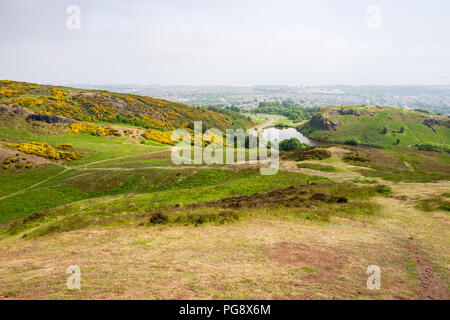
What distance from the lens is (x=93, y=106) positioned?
106125 mm

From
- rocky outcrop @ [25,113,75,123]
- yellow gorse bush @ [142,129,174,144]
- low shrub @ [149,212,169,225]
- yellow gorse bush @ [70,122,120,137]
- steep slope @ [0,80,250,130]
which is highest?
steep slope @ [0,80,250,130]

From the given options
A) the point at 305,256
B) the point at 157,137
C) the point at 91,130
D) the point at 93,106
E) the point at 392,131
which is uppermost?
the point at 93,106

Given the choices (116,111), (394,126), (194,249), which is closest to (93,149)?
(116,111)

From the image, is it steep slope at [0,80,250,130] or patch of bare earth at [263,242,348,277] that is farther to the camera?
steep slope at [0,80,250,130]

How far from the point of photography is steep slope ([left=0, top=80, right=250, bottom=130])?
91.1 metres

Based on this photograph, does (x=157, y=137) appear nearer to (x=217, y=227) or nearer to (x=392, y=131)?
(x=217, y=227)

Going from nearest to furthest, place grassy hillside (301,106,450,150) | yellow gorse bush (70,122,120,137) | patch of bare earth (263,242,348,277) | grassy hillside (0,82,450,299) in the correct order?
1. grassy hillside (0,82,450,299)
2. patch of bare earth (263,242,348,277)
3. yellow gorse bush (70,122,120,137)
4. grassy hillside (301,106,450,150)

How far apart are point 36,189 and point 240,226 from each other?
44302 millimetres

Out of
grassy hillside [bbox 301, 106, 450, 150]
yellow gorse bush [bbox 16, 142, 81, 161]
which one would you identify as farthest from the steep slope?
grassy hillside [bbox 301, 106, 450, 150]

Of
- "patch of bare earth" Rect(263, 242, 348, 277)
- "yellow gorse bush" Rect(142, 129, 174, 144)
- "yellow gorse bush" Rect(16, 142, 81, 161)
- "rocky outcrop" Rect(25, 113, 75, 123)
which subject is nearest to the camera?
"patch of bare earth" Rect(263, 242, 348, 277)

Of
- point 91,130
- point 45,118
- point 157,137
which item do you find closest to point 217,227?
point 157,137

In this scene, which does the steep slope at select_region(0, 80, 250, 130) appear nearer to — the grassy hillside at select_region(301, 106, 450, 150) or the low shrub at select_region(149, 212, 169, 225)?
the low shrub at select_region(149, 212, 169, 225)

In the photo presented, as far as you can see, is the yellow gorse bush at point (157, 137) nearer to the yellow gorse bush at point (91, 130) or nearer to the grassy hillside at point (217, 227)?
the yellow gorse bush at point (91, 130)
